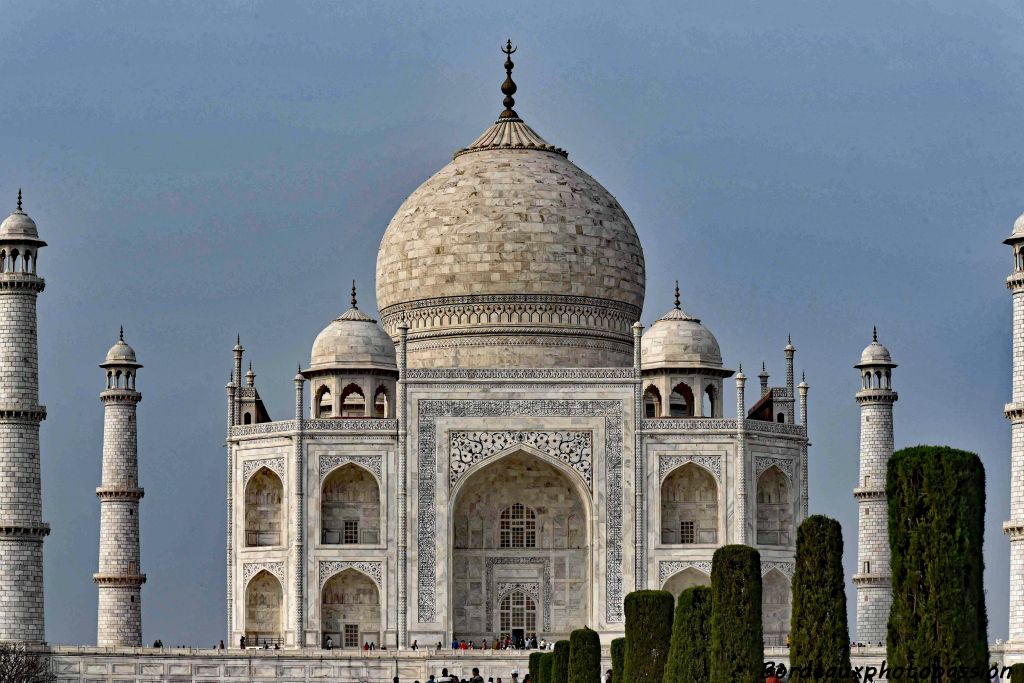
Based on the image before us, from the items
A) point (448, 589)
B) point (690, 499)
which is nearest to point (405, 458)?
point (448, 589)

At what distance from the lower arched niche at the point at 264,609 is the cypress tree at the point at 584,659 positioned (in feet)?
38.9

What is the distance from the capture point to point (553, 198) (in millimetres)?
43656

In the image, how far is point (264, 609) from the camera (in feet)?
135

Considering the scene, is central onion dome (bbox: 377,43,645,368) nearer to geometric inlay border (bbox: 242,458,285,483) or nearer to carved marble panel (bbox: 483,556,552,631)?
carved marble panel (bbox: 483,556,552,631)

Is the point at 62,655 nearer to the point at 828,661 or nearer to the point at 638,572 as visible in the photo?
the point at 638,572

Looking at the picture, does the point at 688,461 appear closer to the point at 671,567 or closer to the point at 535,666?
the point at 671,567

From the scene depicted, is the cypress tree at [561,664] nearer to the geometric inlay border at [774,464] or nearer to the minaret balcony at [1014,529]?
the minaret balcony at [1014,529]

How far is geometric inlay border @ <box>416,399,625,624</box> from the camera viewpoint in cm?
4003

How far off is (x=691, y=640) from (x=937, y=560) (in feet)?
15.3

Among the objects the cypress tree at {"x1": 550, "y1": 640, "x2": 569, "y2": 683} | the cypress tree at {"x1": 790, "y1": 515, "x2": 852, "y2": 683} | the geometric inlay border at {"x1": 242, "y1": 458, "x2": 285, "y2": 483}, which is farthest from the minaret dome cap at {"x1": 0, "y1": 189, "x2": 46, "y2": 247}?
the cypress tree at {"x1": 790, "y1": 515, "x2": 852, "y2": 683}

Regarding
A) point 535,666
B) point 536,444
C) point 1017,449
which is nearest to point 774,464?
point 536,444

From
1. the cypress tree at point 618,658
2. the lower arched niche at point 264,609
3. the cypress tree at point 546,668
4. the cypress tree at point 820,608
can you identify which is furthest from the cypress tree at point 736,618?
the lower arched niche at point 264,609

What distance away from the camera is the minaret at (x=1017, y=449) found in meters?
34.2

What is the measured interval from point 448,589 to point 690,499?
445 centimetres
